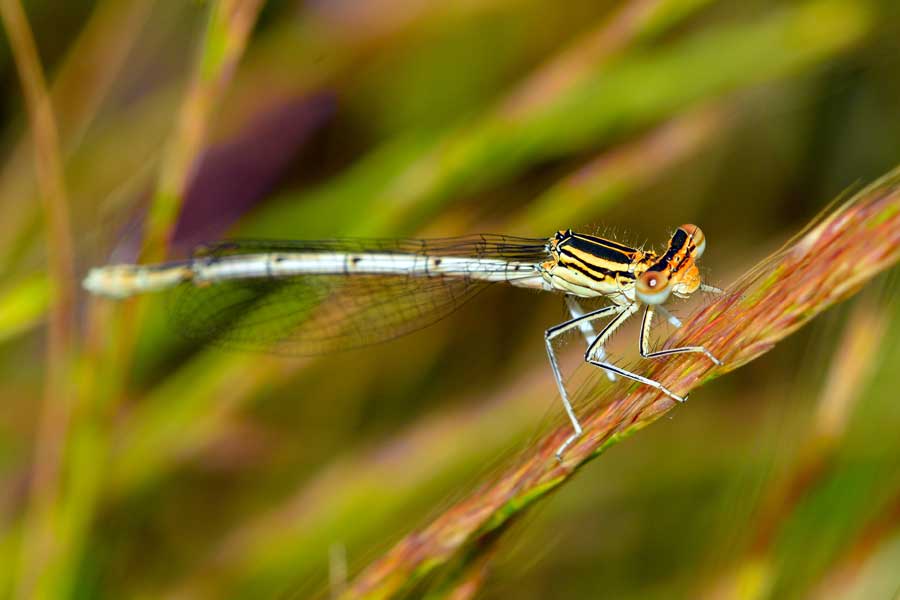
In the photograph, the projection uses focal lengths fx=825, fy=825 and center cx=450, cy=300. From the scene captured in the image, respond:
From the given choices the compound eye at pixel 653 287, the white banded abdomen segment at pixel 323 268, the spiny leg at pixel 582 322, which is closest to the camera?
the compound eye at pixel 653 287

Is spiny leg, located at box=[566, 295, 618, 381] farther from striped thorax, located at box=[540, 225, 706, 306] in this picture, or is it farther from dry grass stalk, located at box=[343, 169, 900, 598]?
dry grass stalk, located at box=[343, 169, 900, 598]

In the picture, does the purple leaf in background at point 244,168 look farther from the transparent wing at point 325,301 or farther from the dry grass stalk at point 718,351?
the dry grass stalk at point 718,351

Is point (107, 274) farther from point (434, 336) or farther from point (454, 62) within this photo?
point (454, 62)

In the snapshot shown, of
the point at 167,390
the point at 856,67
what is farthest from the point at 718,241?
the point at 167,390

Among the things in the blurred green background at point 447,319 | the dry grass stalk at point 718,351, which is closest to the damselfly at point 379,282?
the blurred green background at point 447,319

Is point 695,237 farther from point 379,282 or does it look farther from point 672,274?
point 379,282

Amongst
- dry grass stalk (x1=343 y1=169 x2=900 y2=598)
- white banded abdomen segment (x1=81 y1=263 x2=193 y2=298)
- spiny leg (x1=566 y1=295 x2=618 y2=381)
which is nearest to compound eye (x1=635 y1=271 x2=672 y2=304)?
spiny leg (x1=566 y1=295 x2=618 y2=381)

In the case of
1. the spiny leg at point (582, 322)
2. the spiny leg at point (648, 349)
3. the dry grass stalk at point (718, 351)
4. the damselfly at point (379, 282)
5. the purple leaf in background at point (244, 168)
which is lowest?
the dry grass stalk at point (718, 351)
